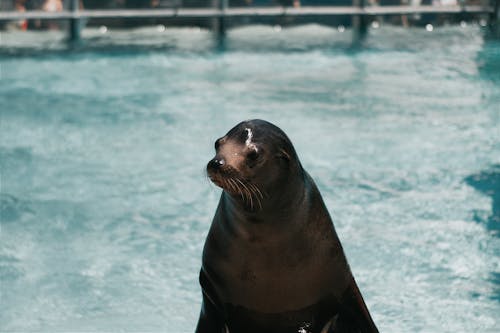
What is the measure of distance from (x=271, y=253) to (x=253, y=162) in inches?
11.6

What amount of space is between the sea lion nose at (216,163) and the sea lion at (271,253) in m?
0.02

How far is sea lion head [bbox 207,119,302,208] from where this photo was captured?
282 centimetres

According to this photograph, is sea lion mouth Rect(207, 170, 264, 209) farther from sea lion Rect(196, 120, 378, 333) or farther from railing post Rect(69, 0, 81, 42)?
railing post Rect(69, 0, 81, 42)

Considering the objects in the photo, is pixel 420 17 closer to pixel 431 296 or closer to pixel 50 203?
pixel 50 203

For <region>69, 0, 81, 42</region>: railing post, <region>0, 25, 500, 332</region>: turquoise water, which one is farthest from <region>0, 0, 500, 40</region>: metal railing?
<region>0, 25, 500, 332</region>: turquoise water

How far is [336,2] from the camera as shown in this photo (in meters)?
13.2

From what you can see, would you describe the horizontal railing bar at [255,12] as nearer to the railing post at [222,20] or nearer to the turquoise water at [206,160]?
the railing post at [222,20]

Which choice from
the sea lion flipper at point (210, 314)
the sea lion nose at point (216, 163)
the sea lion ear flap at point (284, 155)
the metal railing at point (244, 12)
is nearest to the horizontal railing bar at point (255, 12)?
the metal railing at point (244, 12)

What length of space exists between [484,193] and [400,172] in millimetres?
716

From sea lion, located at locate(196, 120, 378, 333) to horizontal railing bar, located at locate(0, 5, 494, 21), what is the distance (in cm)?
965

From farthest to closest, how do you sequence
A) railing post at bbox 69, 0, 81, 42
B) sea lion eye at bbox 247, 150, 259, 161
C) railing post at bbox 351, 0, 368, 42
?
railing post at bbox 351, 0, 368, 42 < railing post at bbox 69, 0, 81, 42 < sea lion eye at bbox 247, 150, 259, 161

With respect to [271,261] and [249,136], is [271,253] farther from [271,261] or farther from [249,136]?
[249,136]

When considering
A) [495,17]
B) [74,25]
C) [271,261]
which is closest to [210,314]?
[271,261]

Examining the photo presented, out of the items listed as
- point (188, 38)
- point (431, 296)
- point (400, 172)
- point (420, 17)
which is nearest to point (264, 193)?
point (431, 296)
